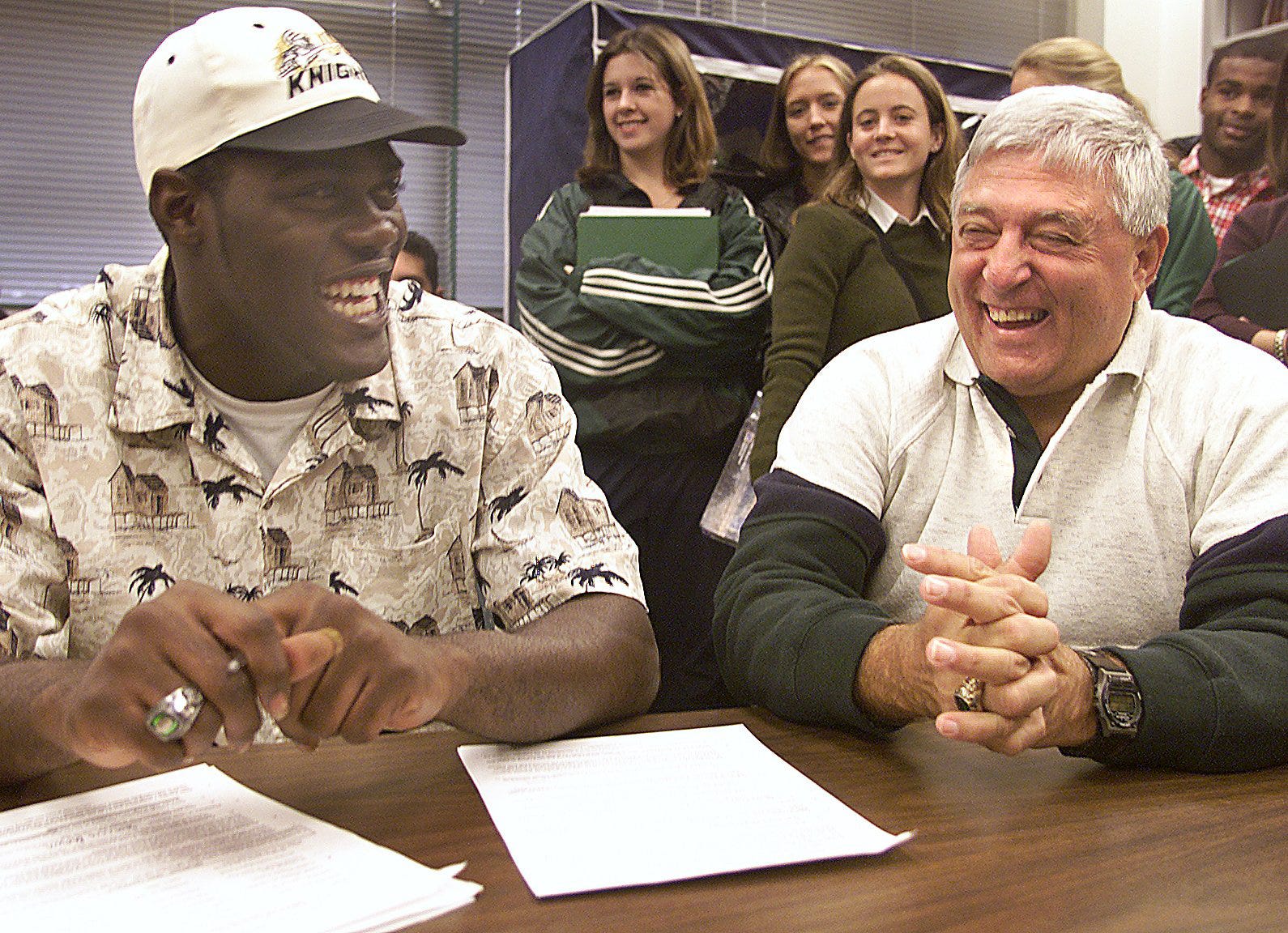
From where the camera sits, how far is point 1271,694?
3.65ft

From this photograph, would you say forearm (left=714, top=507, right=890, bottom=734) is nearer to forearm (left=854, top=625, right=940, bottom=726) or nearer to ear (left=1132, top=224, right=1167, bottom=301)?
forearm (left=854, top=625, right=940, bottom=726)

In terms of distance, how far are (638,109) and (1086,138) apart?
5.26 ft

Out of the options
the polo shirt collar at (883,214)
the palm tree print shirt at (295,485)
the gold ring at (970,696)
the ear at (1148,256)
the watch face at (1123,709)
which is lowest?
the watch face at (1123,709)

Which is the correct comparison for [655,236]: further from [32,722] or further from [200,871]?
[200,871]

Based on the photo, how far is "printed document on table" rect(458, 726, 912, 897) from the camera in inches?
31.6

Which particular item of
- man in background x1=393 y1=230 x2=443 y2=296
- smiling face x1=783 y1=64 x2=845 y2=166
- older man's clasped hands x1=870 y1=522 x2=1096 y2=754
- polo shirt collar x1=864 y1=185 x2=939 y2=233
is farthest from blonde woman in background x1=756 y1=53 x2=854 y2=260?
older man's clasped hands x1=870 y1=522 x2=1096 y2=754

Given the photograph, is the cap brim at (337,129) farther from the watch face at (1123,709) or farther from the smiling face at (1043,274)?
the watch face at (1123,709)

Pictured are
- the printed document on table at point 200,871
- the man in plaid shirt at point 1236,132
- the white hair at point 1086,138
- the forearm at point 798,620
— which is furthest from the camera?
the man in plaid shirt at point 1236,132

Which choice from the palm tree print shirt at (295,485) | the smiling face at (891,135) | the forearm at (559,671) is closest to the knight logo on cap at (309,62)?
the palm tree print shirt at (295,485)

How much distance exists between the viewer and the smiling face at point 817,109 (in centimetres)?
300

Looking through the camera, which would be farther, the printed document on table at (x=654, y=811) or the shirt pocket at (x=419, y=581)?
the shirt pocket at (x=419, y=581)

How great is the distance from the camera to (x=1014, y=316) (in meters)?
1.46

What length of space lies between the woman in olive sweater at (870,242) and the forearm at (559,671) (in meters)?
1.07

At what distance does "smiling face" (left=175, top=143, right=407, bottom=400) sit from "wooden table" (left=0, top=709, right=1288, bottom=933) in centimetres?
46
